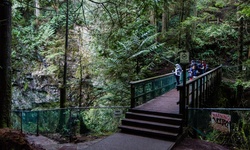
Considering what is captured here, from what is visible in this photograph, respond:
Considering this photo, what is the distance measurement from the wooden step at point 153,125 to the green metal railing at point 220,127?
1202 millimetres

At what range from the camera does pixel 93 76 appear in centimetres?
1396

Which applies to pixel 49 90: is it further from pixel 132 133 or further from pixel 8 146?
pixel 8 146

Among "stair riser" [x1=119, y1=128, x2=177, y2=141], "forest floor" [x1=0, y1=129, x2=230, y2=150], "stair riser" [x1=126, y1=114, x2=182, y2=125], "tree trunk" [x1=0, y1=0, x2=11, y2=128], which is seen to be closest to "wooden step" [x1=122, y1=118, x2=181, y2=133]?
"stair riser" [x1=126, y1=114, x2=182, y2=125]

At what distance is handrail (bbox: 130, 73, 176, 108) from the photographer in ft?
27.9

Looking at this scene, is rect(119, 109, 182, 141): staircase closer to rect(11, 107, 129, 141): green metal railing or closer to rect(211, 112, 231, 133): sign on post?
rect(211, 112, 231, 133): sign on post

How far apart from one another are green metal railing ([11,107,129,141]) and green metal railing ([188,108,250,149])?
299cm

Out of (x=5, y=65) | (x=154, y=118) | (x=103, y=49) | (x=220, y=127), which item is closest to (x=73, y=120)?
(x=154, y=118)

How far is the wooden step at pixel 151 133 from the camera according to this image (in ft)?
20.6

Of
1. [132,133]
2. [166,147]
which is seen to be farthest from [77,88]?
[166,147]

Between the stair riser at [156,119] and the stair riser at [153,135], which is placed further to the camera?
the stair riser at [156,119]

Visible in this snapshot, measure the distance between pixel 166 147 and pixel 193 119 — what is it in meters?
2.45

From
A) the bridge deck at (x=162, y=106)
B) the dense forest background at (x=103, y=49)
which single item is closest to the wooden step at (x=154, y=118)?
the bridge deck at (x=162, y=106)

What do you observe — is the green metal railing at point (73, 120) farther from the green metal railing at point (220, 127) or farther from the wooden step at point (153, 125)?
the green metal railing at point (220, 127)

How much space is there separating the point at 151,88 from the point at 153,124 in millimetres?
3414
